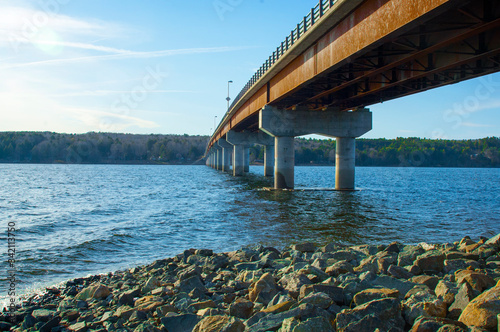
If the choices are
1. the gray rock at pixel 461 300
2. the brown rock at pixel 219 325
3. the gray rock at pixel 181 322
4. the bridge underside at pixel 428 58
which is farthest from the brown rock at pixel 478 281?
the bridge underside at pixel 428 58

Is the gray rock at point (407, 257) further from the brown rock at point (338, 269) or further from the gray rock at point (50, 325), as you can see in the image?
the gray rock at point (50, 325)

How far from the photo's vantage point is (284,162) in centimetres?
3956

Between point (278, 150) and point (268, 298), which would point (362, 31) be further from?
point (278, 150)

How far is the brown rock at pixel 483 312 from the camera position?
520 centimetres

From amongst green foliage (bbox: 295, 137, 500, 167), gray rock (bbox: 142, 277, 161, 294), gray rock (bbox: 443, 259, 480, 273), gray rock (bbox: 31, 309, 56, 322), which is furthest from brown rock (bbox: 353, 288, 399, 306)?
green foliage (bbox: 295, 137, 500, 167)

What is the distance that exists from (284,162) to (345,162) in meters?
5.71

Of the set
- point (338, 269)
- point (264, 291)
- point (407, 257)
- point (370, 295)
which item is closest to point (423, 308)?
point (370, 295)

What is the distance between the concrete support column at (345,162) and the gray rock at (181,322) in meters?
33.9

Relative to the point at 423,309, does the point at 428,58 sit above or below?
above

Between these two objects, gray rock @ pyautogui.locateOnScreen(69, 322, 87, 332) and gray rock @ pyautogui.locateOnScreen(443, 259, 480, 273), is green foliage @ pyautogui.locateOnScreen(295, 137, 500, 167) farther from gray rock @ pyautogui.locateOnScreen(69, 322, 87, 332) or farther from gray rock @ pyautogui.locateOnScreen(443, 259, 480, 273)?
gray rock @ pyautogui.locateOnScreen(69, 322, 87, 332)

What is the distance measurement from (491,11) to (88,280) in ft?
50.0

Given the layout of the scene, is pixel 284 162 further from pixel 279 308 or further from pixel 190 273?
pixel 279 308

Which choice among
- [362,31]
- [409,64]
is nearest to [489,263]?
[362,31]

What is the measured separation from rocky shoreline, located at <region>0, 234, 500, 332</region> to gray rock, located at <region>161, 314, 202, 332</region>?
0.02m
